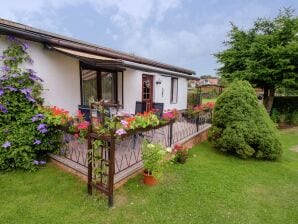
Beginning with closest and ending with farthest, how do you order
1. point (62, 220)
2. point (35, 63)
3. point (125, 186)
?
point (62, 220)
point (125, 186)
point (35, 63)

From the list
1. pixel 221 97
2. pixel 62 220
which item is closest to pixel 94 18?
pixel 221 97

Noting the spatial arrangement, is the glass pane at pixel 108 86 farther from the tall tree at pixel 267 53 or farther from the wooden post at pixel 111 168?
the tall tree at pixel 267 53

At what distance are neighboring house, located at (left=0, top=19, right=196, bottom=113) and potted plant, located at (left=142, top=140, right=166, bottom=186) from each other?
327 cm

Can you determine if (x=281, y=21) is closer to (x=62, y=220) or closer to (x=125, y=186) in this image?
(x=125, y=186)

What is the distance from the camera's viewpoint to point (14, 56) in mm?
5770

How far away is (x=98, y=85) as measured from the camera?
9.00 metres

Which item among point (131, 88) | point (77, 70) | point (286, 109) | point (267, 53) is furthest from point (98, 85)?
point (286, 109)

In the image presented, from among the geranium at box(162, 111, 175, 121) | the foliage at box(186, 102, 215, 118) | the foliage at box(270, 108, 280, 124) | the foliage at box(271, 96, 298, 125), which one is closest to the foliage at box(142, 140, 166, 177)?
the geranium at box(162, 111, 175, 121)

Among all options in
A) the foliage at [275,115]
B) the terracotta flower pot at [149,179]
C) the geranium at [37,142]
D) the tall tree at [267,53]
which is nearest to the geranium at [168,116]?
the terracotta flower pot at [149,179]

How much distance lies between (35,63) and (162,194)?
18.1ft

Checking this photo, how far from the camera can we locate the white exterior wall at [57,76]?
6602 mm

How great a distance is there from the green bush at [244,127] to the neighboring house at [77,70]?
3.40 m

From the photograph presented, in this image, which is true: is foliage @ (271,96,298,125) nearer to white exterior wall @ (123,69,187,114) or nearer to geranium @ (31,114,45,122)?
white exterior wall @ (123,69,187,114)

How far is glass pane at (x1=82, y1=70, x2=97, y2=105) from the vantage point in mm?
8383
